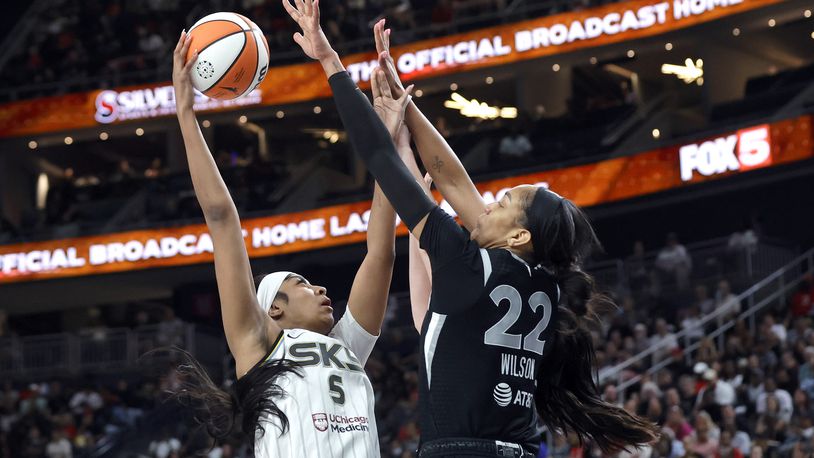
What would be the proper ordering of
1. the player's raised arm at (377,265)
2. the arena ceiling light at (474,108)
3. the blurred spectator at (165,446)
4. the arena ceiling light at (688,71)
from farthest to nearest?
the arena ceiling light at (474,108), the arena ceiling light at (688,71), the blurred spectator at (165,446), the player's raised arm at (377,265)

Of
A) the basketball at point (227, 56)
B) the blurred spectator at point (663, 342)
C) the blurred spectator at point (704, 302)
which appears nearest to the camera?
the basketball at point (227, 56)

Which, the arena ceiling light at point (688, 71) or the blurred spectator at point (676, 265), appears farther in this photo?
the arena ceiling light at point (688, 71)

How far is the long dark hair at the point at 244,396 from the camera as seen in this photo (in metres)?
4.66

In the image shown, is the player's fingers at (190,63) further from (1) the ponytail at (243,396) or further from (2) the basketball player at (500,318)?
(1) the ponytail at (243,396)

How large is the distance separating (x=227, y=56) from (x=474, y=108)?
28.8m

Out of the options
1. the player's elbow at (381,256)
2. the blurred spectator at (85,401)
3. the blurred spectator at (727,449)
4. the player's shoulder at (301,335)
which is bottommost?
the blurred spectator at (727,449)

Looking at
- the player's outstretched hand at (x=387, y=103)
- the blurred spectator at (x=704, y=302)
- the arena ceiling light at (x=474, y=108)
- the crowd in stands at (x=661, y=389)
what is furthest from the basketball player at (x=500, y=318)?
the arena ceiling light at (x=474, y=108)

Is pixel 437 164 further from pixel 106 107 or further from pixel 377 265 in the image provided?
pixel 106 107

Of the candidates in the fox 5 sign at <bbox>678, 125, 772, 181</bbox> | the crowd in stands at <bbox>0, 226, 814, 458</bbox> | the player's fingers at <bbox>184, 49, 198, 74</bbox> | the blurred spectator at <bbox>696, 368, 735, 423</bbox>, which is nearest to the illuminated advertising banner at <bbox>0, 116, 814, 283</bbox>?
the fox 5 sign at <bbox>678, 125, 772, 181</bbox>

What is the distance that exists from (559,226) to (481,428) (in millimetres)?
761

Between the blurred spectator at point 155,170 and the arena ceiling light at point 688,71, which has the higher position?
the blurred spectator at point 155,170

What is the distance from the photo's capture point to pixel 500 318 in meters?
4.25

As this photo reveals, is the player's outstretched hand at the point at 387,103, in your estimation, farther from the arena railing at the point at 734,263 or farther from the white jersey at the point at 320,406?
the arena railing at the point at 734,263

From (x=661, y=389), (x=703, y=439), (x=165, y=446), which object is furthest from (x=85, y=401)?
(x=703, y=439)
